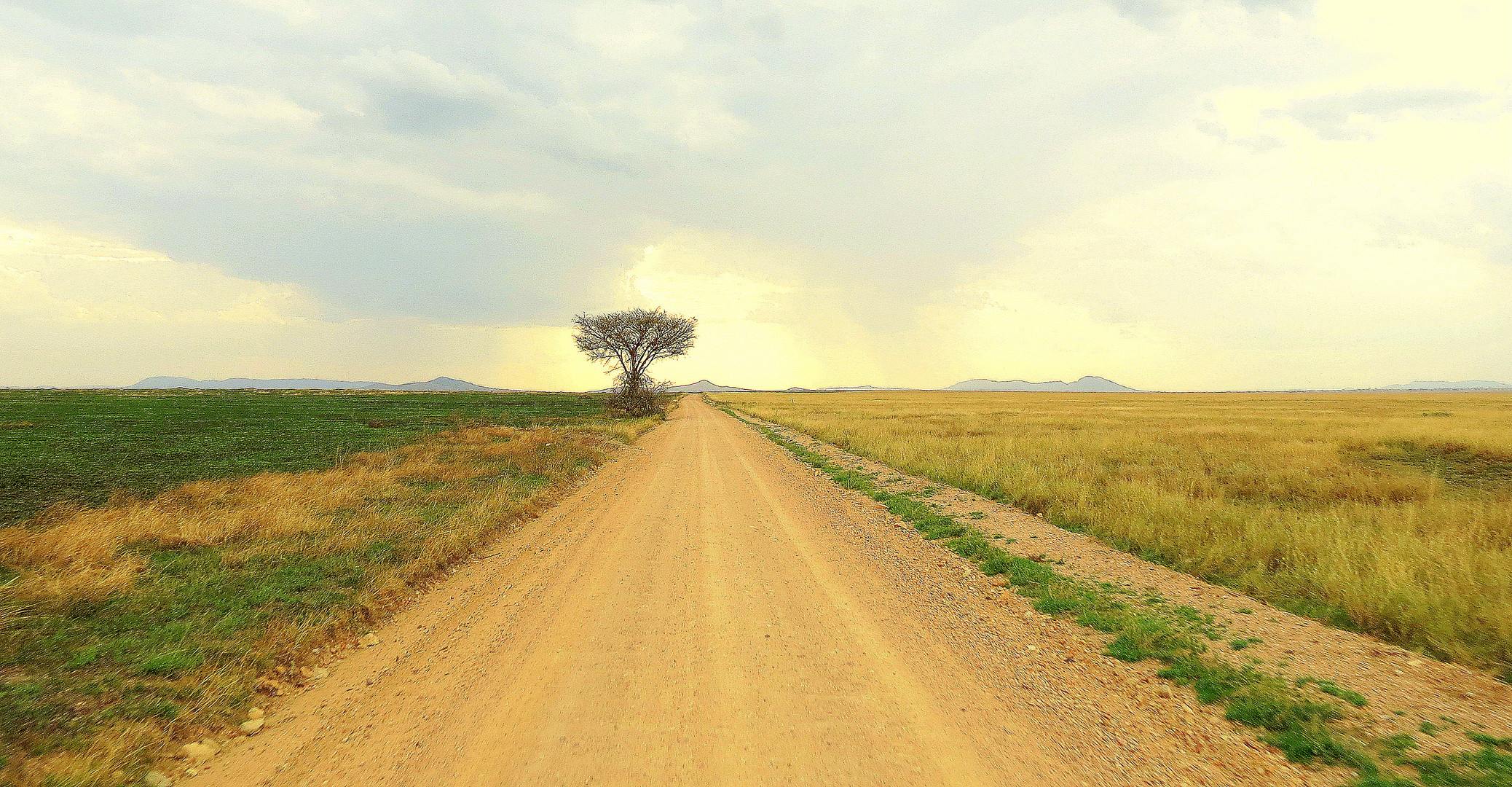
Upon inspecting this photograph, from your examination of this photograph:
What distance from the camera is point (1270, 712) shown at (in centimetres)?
476

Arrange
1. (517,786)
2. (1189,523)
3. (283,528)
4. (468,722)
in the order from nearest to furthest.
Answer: (517,786) → (468,722) → (283,528) → (1189,523)

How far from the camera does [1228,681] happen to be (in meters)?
5.36

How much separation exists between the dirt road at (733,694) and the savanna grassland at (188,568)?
0.69m

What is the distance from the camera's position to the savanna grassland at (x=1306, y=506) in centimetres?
684

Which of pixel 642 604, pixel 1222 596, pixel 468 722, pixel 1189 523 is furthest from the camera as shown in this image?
pixel 1189 523

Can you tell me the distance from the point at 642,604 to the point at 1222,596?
25.3ft

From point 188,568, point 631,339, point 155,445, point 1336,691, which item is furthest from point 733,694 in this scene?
point 631,339

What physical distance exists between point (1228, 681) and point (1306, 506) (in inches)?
419

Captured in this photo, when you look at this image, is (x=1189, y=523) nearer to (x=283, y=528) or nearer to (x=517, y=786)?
(x=517, y=786)

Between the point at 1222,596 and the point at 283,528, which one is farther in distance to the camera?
the point at 283,528

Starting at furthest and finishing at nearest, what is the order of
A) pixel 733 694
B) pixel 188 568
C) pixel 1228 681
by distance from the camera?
1. pixel 188 568
2. pixel 1228 681
3. pixel 733 694

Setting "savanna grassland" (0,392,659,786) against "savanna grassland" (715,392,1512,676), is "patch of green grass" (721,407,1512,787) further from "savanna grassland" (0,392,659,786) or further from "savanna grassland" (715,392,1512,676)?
"savanna grassland" (0,392,659,786)

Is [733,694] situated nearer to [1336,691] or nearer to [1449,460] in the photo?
[1336,691]

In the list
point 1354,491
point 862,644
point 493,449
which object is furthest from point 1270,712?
point 493,449
